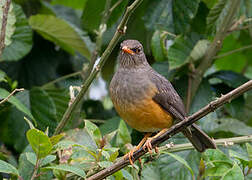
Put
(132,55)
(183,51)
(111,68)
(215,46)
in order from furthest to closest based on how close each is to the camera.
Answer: (111,68) < (183,51) < (215,46) < (132,55)

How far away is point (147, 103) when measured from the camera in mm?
3418

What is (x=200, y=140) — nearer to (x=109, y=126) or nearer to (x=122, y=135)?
(x=122, y=135)

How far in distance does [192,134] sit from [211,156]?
33.9 inches

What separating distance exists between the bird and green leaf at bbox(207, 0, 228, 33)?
72 centimetres

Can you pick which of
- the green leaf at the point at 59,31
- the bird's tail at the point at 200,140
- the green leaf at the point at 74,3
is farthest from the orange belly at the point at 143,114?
the green leaf at the point at 74,3

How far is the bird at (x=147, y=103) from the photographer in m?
3.39

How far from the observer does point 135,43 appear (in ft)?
12.6

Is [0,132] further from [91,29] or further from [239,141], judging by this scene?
[239,141]

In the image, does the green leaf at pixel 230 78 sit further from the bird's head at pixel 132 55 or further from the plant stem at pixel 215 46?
the bird's head at pixel 132 55

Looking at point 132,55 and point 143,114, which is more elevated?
point 132,55

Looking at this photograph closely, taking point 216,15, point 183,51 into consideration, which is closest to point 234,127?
point 183,51

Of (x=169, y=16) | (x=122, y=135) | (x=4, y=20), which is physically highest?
(x=4, y=20)

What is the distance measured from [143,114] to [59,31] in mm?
1510

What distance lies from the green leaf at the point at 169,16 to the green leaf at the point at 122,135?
1.32 m
